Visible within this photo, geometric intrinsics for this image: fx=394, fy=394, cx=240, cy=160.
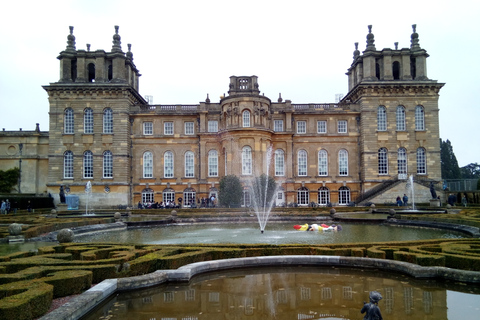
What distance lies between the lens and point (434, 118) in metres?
37.8

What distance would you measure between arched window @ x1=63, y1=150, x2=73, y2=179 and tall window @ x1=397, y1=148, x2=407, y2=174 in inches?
1223

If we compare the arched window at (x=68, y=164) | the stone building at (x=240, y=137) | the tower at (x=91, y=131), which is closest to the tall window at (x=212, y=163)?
the stone building at (x=240, y=137)

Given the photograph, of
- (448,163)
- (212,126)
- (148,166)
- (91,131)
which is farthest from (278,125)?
(448,163)

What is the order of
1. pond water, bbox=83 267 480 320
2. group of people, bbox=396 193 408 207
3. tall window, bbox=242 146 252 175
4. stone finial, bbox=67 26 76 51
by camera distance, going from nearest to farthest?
pond water, bbox=83 267 480 320 < group of people, bbox=396 193 408 207 < tall window, bbox=242 146 252 175 < stone finial, bbox=67 26 76 51

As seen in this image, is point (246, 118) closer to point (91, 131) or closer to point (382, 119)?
point (382, 119)

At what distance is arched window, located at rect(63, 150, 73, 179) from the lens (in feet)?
122

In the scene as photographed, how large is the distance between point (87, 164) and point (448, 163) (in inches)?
1811

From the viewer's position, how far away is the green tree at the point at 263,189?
34.6 meters

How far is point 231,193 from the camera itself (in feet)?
111

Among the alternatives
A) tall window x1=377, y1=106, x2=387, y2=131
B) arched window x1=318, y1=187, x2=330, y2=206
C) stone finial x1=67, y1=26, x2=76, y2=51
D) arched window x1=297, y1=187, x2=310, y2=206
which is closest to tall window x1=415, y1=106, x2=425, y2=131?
tall window x1=377, y1=106, x2=387, y2=131

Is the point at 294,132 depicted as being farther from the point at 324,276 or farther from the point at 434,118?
the point at 324,276

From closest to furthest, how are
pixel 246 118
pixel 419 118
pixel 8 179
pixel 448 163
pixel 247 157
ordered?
pixel 247 157 → pixel 246 118 → pixel 8 179 → pixel 419 118 → pixel 448 163

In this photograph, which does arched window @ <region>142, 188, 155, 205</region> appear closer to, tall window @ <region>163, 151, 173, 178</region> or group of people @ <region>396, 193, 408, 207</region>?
tall window @ <region>163, 151, 173, 178</region>

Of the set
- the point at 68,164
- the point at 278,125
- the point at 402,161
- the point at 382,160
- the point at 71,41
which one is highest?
the point at 71,41
